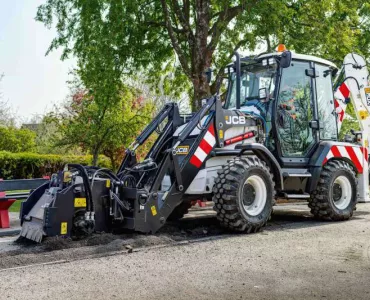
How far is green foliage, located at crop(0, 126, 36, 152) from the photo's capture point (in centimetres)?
2295

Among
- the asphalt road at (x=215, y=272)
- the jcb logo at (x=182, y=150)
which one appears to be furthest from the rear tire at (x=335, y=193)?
the jcb logo at (x=182, y=150)

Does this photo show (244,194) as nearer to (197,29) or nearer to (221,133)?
(221,133)

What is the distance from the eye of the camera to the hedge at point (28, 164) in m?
19.8

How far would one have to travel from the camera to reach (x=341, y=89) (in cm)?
1147

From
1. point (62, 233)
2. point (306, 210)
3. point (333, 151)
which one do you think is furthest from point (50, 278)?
point (306, 210)

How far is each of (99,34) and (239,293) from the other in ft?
33.3

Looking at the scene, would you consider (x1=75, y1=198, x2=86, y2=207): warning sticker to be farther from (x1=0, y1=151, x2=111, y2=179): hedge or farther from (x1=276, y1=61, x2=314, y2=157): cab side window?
(x1=0, y1=151, x2=111, y2=179): hedge

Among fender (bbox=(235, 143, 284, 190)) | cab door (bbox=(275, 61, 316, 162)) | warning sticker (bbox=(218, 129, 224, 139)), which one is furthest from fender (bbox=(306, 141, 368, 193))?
warning sticker (bbox=(218, 129, 224, 139))

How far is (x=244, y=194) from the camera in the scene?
8.05m

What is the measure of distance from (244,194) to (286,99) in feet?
6.96

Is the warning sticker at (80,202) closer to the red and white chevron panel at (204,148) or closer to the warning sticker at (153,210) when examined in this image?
the warning sticker at (153,210)

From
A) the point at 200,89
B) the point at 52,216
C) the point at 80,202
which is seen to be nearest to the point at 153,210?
the point at 80,202

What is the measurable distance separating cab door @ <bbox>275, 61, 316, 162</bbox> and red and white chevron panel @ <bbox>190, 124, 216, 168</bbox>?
1.50 metres

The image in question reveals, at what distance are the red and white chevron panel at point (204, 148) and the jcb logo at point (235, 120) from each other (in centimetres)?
37
